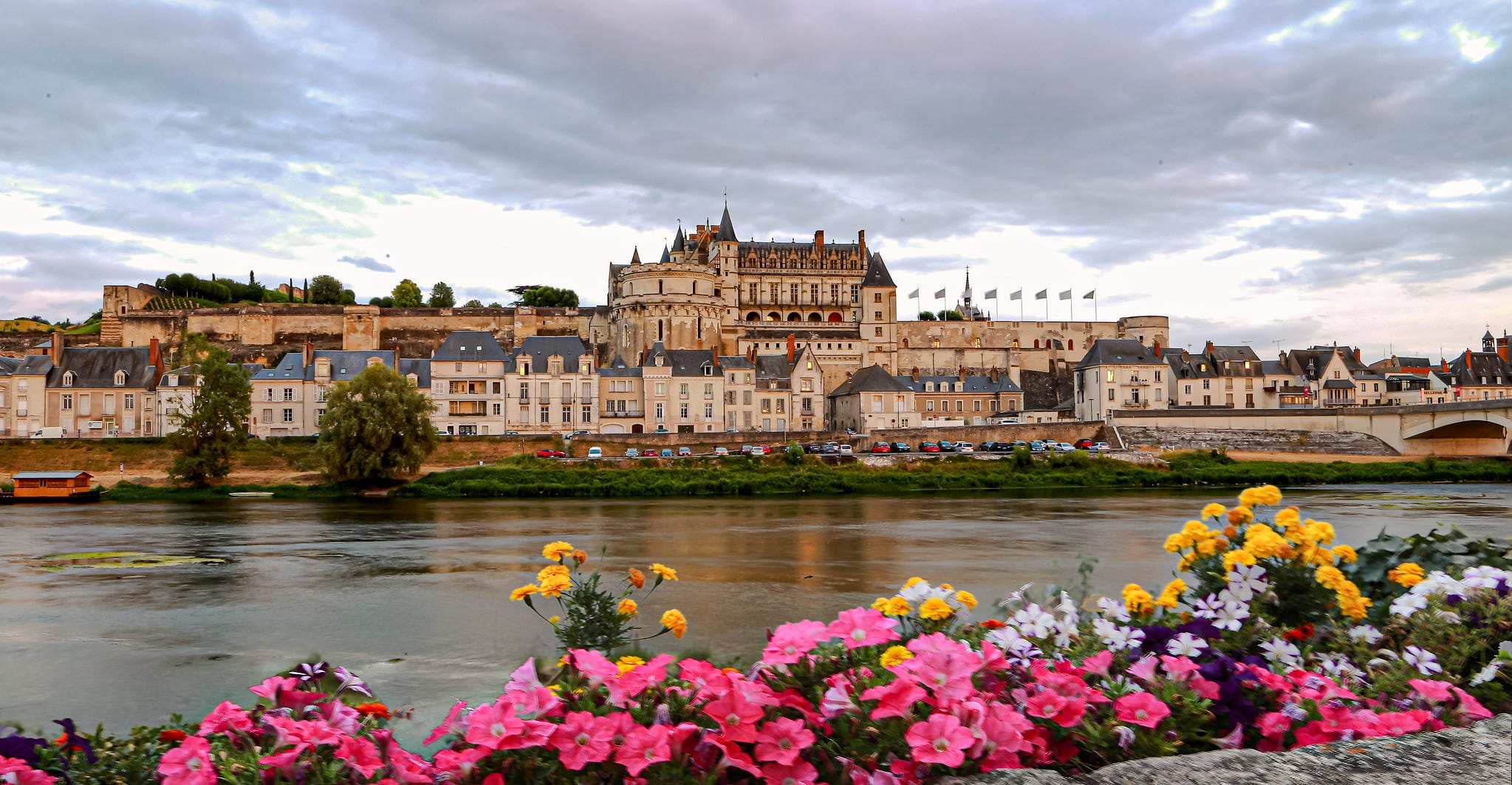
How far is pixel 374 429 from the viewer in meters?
28.1

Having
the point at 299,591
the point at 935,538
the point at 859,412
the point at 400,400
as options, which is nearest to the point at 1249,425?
the point at 859,412

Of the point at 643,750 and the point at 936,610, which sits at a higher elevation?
the point at 936,610

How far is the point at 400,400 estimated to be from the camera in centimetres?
2894

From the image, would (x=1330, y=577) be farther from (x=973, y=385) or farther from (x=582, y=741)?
(x=973, y=385)

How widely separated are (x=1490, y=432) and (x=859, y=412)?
23.3 metres

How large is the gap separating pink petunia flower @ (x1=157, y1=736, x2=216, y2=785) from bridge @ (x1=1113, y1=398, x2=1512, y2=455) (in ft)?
129

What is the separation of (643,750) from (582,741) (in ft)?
0.52

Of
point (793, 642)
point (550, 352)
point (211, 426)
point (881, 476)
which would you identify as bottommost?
point (881, 476)

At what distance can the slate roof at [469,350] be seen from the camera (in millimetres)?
40000

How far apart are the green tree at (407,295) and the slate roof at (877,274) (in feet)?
106

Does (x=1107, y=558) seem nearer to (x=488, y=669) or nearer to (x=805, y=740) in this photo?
(x=488, y=669)

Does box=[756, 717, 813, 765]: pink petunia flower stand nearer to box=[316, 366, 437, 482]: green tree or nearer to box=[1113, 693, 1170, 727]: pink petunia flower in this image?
box=[1113, 693, 1170, 727]: pink petunia flower

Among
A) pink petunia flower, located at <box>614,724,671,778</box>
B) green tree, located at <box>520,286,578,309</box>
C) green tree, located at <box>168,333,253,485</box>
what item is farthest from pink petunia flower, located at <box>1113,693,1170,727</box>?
green tree, located at <box>520,286,578,309</box>

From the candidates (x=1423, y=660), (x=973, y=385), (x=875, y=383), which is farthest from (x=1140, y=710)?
(x=973, y=385)
